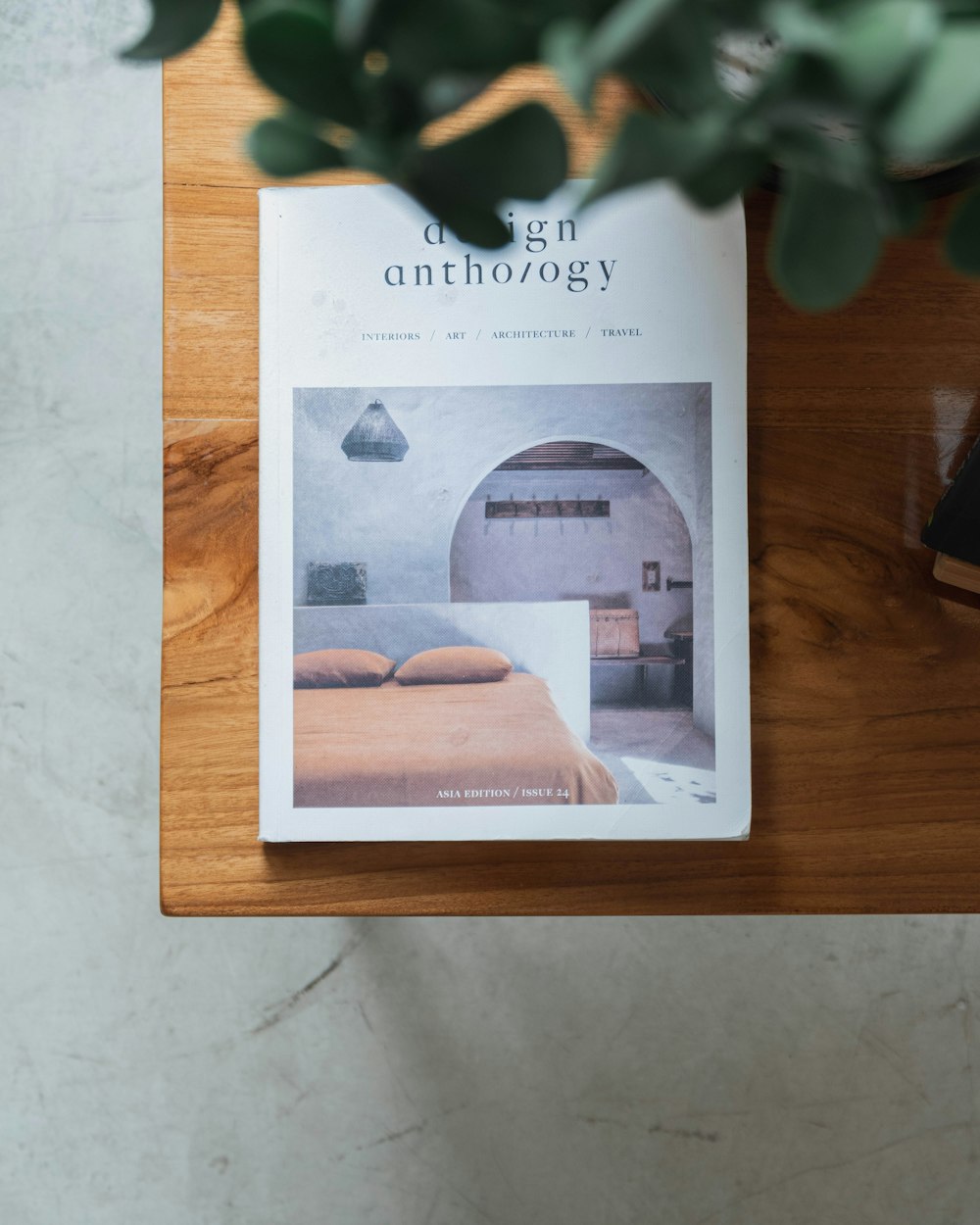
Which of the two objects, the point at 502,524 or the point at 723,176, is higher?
the point at 723,176

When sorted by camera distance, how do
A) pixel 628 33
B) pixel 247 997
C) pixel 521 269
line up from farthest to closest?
1. pixel 247 997
2. pixel 521 269
3. pixel 628 33

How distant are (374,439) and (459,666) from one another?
11 centimetres

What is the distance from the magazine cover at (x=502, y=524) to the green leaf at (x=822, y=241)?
32 cm

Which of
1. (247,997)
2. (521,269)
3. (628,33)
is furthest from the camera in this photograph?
(247,997)

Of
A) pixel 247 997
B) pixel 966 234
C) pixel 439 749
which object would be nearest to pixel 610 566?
pixel 439 749

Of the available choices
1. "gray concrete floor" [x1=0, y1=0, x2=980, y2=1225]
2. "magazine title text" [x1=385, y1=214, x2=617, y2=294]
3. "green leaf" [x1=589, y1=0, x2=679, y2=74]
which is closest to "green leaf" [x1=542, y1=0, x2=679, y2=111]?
"green leaf" [x1=589, y1=0, x2=679, y2=74]

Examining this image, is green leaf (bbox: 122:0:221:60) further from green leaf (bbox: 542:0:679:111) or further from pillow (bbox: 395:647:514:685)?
pillow (bbox: 395:647:514:685)

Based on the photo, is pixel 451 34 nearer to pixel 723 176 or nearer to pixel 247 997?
pixel 723 176

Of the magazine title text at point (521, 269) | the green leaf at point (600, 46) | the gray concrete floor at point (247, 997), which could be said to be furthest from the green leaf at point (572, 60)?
the gray concrete floor at point (247, 997)

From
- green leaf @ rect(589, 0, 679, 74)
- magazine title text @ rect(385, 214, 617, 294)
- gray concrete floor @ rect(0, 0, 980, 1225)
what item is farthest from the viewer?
gray concrete floor @ rect(0, 0, 980, 1225)

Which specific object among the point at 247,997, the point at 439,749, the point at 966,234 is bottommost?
the point at 247,997

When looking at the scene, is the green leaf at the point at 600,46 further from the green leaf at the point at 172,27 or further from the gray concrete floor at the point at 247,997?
the gray concrete floor at the point at 247,997

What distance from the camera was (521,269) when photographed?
46 cm

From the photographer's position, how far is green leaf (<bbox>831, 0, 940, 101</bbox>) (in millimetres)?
119
